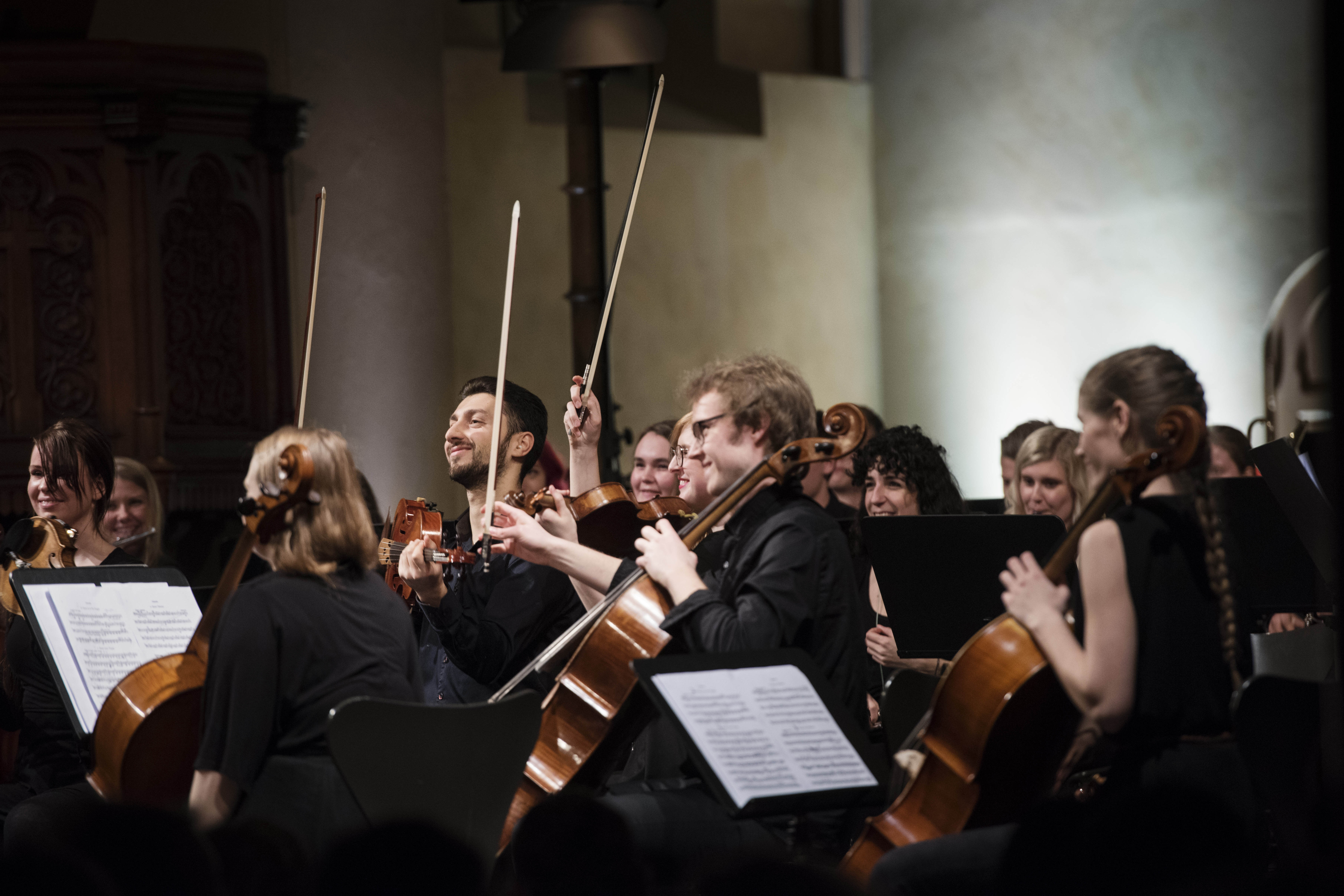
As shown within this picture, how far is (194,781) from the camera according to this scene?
248 centimetres

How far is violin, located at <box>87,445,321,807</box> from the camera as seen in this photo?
256 centimetres

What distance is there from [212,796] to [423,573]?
0.86 m

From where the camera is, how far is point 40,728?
→ 11.9 feet

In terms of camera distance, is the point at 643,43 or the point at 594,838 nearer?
the point at 594,838

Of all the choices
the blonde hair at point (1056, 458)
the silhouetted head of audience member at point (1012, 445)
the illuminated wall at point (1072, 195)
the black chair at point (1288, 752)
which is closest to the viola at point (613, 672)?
the black chair at point (1288, 752)

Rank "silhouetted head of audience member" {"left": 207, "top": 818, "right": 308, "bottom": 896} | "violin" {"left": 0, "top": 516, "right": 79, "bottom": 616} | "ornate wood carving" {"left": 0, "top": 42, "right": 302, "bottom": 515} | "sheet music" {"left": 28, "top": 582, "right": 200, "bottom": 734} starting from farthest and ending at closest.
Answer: "ornate wood carving" {"left": 0, "top": 42, "right": 302, "bottom": 515} → "violin" {"left": 0, "top": 516, "right": 79, "bottom": 616} → "sheet music" {"left": 28, "top": 582, "right": 200, "bottom": 734} → "silhouetted head of audience member" {"left": 207, "top": 818, "right": 308, "bottom": 896}

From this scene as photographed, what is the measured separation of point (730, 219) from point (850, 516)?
2940 mm

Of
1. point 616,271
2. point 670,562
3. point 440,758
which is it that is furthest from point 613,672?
point 616,271

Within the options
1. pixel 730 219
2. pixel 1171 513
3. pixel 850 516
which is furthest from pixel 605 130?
pixel 1171 513

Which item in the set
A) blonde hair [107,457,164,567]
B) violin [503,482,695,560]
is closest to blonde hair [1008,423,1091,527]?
violin [503,482,695,560]

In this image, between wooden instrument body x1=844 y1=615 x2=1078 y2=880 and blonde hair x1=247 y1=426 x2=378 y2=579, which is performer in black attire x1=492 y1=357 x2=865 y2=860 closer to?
wooden instrument body x1=844 y1=615 x2=1078 y2=880

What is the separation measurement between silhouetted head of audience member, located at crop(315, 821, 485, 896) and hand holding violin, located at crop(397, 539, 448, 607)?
1130mm

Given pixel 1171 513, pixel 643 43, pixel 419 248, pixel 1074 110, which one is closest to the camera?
pixel 1171 513

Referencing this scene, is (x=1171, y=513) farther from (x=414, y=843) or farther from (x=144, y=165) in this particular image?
(x=144, y=165)
